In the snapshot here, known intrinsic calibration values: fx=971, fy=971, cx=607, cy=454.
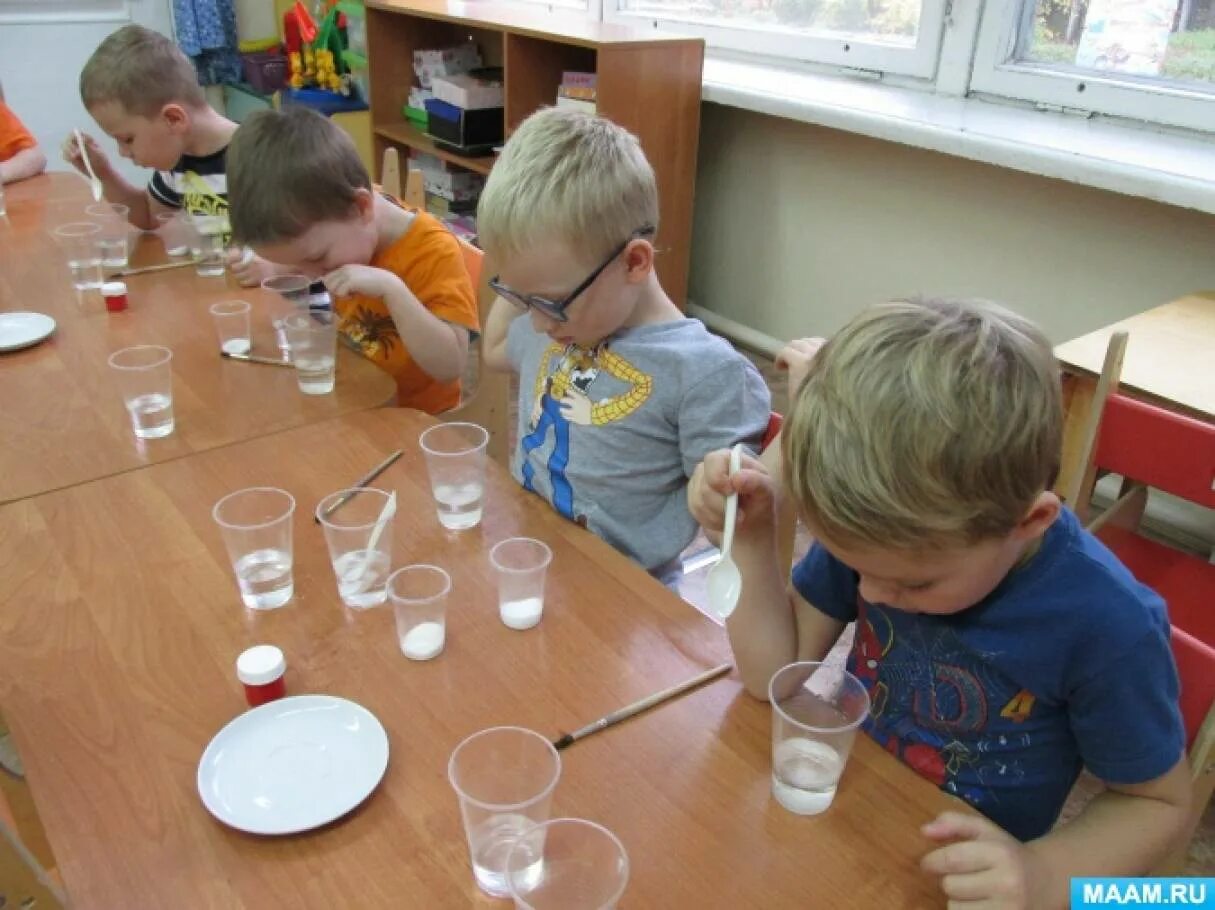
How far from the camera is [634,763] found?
2.99 ft

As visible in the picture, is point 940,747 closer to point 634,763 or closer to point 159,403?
point 634,763

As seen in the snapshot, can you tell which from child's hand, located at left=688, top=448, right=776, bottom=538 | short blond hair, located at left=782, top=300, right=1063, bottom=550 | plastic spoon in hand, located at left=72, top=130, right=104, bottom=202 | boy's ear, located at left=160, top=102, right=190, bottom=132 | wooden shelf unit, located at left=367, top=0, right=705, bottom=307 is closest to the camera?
short blond hair, located at left=782, top=300, right=1063, bottom=550

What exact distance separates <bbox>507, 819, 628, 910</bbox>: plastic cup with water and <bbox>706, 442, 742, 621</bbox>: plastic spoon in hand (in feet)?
1.05

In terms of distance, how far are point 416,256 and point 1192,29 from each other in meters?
1.98

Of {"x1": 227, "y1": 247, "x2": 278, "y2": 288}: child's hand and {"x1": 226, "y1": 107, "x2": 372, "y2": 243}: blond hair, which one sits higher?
{"x1": 226, "y1": 107, "x2": 372, "y2": 243}: blond hair

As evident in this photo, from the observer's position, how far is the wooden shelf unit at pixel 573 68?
312 cm

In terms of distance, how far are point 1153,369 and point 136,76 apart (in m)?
2.45

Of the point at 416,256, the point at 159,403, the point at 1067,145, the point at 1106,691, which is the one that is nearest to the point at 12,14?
the point at 416,256

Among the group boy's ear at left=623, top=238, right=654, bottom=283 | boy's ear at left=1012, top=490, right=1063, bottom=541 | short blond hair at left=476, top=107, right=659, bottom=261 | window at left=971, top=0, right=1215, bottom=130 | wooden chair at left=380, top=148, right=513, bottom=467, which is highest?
window at left=971, top=0, right=1215, bottom=130

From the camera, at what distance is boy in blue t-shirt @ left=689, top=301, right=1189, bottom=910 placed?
776 mm

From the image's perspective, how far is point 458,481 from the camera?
4.35ft

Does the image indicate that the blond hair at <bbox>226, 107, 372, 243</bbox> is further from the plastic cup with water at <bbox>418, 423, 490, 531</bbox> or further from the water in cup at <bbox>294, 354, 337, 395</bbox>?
the plastic cup with water at <bbox>418, 423, 490, 531</bbox>

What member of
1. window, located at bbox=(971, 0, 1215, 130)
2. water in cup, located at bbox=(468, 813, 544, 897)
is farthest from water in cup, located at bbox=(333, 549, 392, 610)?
window, located at bbox=(971, 0, 1215, 130)

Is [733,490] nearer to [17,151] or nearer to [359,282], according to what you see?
[359,282]
